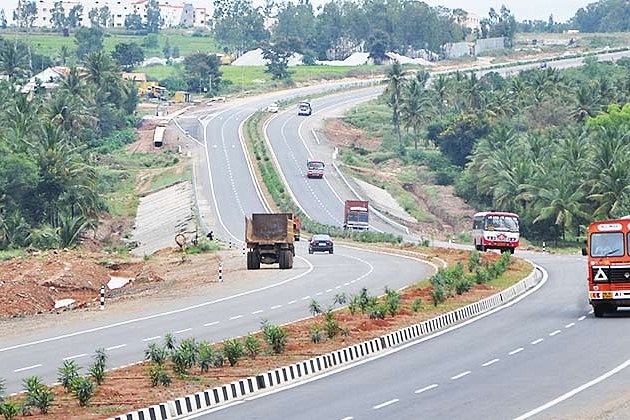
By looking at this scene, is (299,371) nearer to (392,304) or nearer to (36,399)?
(36,399)

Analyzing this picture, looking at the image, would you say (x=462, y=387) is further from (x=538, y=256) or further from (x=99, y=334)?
(x=538, y=256)

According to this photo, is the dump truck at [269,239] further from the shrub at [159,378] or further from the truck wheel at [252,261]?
the shrub at [159,378]

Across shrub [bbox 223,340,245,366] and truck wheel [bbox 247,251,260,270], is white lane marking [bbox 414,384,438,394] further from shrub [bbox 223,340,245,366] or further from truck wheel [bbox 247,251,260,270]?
truck wheel [bbox 247,251,260,270]

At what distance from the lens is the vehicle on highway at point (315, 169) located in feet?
370

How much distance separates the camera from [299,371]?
25.1 metres

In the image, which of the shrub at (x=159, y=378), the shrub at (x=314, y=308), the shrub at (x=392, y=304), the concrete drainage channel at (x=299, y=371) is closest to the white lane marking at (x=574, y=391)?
the concrete drainage channel at (x=299, y=371)

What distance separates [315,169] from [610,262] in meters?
80.1

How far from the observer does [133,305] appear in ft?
139

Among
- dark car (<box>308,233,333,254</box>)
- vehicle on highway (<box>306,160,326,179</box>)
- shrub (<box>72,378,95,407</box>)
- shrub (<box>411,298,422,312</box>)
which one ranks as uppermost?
shrub (<box>72,378,95,407</box>)

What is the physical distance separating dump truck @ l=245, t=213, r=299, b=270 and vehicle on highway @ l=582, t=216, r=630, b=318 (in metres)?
22.7

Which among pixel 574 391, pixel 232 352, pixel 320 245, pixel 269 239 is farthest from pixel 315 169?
pixel 574 391

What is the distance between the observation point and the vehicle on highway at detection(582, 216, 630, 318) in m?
33.4

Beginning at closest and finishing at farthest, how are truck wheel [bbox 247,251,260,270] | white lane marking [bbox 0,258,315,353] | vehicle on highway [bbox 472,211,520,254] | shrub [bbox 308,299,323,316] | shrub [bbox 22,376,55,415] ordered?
shrub [bbox 22,376,55,415] → white lane marking [bbox 0,258,315,353] → shrub [bbox 308,299,323,316] → truck wheel [bbox 247,251,260,270] → vehicle on highway [bbox 472,211,520,254]

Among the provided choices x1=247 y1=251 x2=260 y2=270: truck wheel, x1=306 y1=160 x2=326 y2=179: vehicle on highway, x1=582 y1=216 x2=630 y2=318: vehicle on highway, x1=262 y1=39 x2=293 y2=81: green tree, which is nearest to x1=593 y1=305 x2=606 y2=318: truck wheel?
x1=582 y1=216 x2=630 y2=318: vehicle on highway
